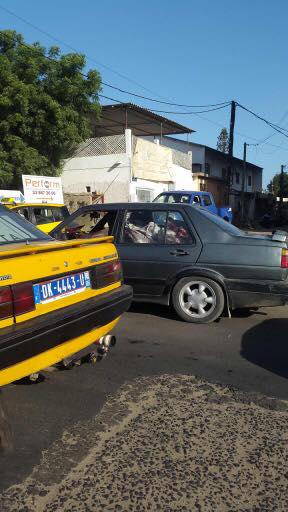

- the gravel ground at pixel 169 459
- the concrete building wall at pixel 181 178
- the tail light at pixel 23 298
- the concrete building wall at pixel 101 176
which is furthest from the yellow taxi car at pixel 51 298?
the concrete building wall at pixel 181 178

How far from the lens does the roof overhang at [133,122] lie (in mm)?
20281

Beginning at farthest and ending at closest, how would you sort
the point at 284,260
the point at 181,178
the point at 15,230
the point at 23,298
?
the point at 181,178 < the point at 284,260 < the point at 15,230 < the point at 23,298

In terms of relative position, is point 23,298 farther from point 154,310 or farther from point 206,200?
point 206,200

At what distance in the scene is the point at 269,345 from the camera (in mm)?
4688

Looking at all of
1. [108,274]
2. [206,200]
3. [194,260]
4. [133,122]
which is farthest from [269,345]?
[133,122]

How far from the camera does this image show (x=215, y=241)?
550 cm

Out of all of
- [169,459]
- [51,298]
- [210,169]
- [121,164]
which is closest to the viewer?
[169,459]

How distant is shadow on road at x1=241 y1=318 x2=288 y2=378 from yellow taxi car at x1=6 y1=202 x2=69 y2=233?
7069 mm

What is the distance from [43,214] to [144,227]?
20.7ft

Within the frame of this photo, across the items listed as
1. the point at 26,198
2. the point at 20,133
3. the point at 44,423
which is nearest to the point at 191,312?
the point at 44,423

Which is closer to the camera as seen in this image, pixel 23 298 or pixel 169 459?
pixel 169 459

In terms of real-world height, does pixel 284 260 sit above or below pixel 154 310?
above

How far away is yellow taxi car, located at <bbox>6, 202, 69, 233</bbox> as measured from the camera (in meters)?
11.1

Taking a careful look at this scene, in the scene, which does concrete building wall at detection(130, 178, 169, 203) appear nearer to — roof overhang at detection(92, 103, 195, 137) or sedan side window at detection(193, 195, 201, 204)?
roof overhang at detection(92, 103, 195, 137)
